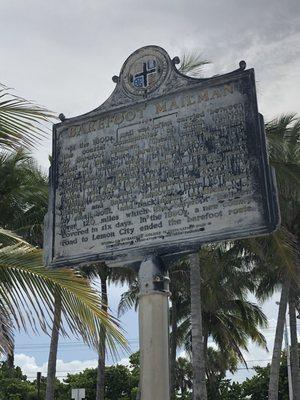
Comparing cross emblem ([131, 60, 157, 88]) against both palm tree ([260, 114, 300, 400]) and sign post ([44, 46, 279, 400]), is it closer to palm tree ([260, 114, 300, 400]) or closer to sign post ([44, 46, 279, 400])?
sign post ([44, 46, 279, 400])

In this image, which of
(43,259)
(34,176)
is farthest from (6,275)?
(34,176)

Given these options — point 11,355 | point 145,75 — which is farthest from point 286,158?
point 11,355

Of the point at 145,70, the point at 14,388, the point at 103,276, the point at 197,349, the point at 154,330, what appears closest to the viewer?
the point at 154,330

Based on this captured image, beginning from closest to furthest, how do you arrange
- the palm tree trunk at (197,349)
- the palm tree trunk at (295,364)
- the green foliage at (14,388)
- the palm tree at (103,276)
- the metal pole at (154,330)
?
1. the metal pole at (154,330)
2. the palm tree trunk at (197,349)
3. the palm tree at (103,276)
4. the palm tree trunk at (295,364)
5. the green foliage at (14,388)

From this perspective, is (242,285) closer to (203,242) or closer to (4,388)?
(4,388)

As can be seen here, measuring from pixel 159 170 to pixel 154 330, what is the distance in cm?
173

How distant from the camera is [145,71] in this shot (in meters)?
7.81

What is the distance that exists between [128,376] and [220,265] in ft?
56.7

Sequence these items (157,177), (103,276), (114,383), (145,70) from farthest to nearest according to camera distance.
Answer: (114,383)
(103,276)
(145,70)
(157,177)

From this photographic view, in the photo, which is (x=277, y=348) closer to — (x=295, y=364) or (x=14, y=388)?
(x=295, y=364)

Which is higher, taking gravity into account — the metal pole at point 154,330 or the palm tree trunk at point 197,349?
the palm tree trunk at point 197,349

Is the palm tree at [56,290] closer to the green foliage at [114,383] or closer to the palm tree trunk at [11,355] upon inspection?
the palm tree trunk at [11,355]

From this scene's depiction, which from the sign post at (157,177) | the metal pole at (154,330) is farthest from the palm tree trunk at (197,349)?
the metal pole at (154,330)

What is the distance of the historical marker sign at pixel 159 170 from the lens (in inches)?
267
